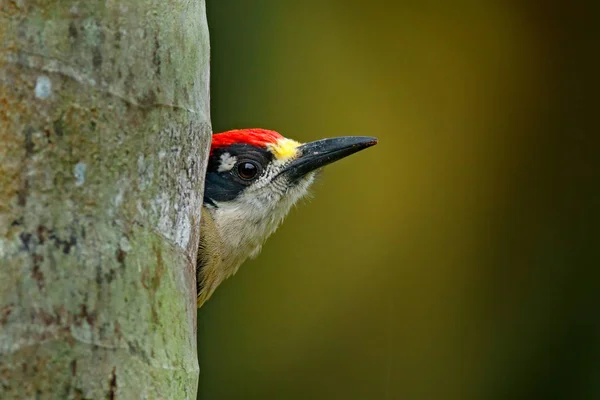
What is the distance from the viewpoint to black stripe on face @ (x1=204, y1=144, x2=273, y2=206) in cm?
428

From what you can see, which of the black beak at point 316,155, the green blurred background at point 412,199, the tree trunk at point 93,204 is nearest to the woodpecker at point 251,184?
the black beak at point 316,155

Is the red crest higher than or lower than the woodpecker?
higher

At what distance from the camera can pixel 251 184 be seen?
4367mm

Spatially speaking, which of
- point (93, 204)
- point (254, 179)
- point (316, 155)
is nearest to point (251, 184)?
point (254, 179)

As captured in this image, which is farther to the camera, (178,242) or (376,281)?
(376,281)

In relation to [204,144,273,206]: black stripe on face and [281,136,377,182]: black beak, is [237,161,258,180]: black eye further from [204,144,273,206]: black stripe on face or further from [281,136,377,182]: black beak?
[281,136,377,182]: black beak

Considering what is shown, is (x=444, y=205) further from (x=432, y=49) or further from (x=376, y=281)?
(x=432, y=49)

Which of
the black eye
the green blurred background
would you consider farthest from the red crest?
the green blurred background

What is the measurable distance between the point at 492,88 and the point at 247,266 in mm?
2375

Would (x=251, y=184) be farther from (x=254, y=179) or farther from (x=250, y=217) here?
(x=250, y=217)

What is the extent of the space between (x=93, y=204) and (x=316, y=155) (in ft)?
7.29

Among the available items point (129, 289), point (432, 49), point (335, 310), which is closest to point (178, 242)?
point (129, 289)

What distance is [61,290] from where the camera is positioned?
2.21 m

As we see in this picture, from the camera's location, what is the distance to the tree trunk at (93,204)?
7.14ft
